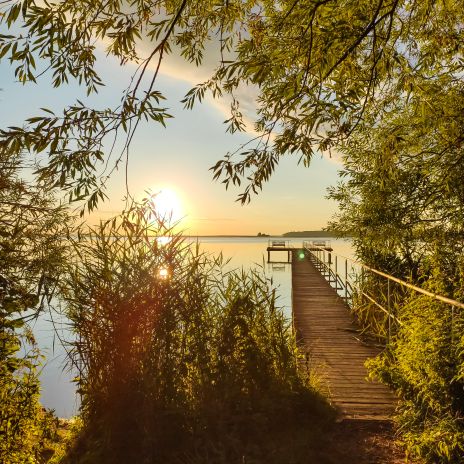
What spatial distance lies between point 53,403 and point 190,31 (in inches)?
1021

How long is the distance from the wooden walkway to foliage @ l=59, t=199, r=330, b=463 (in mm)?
874

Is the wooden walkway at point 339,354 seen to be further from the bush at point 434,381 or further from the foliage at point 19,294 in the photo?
the foliage at point 19,294

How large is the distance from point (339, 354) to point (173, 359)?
4264 millimetres

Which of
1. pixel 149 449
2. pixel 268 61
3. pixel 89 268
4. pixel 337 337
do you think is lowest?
pixel 149 449

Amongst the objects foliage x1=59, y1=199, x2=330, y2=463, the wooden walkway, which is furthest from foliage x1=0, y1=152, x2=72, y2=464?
the wooden walkway

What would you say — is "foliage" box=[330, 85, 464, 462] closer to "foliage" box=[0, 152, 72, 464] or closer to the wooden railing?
the wooden railing

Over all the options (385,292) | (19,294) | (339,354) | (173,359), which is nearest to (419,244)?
(385,292)

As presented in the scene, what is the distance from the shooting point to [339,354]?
8.11 metres

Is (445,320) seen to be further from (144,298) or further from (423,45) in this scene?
(423,45)

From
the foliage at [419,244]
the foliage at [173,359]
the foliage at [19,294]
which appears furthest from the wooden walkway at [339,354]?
the foliage at [19,294]

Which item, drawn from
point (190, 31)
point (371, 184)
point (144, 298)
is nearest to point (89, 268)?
point (144, 298)

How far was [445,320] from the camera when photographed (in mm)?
4359

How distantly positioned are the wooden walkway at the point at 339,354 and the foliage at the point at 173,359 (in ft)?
2.87

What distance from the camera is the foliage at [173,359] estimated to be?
14.4ft
